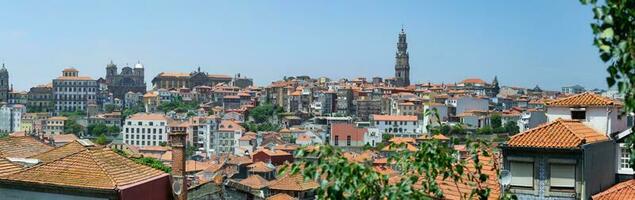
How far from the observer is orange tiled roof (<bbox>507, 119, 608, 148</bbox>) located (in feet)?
39.7

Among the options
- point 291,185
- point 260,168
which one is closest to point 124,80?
point 260,168

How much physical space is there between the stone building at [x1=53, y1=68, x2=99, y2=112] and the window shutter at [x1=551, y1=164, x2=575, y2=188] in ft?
464

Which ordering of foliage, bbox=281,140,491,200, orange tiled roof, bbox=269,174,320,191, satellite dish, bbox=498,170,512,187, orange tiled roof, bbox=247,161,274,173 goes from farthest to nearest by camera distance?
orange tiled roof, bbox=247,161,274,173 < orange tiled roof, bbox=269,174,320,191 < satellite dish, bbox=498,170,512,187 < foliage, bbox=281,140,491,200

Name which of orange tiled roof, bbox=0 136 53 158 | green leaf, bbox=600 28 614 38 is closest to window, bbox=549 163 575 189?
green leaf, bbox=600 28 614 38

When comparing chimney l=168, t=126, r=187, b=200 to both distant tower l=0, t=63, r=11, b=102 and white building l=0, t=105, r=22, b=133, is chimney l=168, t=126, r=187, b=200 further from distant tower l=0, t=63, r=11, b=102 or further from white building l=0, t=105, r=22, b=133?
distant tower l=0, t=63, r=11, b=102

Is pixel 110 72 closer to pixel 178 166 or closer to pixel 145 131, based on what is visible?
pixel 145 131

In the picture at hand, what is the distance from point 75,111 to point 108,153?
138700 mm

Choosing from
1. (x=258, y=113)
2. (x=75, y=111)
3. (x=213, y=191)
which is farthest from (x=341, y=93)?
(x=213, y=191)

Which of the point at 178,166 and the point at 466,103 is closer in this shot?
the point at 178,166

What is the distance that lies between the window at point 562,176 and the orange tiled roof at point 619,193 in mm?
451

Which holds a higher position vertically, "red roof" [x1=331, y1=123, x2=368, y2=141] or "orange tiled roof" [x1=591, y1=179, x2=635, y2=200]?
"orange tiled roof" [x1=591, y1=179, x2=635, y2=200]

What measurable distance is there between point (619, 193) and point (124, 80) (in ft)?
526

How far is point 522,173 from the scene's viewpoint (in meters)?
12.5

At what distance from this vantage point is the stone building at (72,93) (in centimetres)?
14738
